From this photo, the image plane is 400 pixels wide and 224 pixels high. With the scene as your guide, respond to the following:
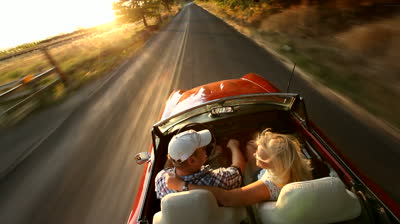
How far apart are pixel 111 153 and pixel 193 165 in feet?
→ 10.0

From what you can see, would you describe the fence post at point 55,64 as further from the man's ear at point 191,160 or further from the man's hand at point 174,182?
the man's ear at point 191,160

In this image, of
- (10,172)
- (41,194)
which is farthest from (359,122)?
(10,172)

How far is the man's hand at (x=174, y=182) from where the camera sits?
5.05 ft

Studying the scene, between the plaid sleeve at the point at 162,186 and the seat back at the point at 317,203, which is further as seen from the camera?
the plaid sleeve at the point at 162,186

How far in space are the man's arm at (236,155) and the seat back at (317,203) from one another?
2.58 ft

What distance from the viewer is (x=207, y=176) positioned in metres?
1.61

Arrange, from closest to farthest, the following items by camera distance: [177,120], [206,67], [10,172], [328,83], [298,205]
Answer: [298,205], [177,120], [10,172], [328,83], [206,67]

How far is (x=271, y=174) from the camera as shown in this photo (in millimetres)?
1612

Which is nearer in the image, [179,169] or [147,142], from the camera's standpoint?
[179,169]

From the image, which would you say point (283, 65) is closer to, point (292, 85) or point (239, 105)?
point (292, 85)

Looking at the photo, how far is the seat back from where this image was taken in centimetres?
124

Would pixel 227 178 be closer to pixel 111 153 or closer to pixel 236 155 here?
pixel 236 155

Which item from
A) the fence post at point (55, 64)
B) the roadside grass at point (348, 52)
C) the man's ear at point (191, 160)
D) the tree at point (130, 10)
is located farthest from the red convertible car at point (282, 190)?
the tree at point (130, 10)

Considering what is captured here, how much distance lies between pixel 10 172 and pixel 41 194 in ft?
4.30
